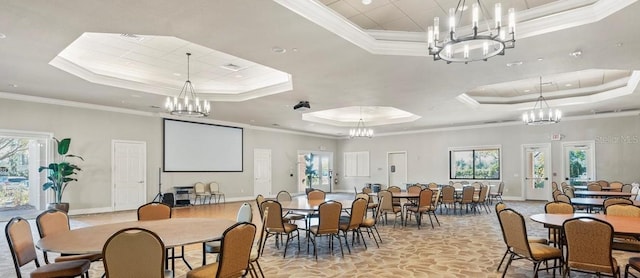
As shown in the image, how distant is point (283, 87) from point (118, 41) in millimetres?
3449

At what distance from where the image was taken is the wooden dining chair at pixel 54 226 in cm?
360

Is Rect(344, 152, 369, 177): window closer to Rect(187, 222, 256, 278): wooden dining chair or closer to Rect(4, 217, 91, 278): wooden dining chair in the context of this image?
Rect(187, 222, 256, 278): wooden dining chair

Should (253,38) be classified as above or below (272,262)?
above

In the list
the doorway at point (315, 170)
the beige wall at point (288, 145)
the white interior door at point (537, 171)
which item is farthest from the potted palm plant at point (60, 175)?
the white interior door at point (537, 171)

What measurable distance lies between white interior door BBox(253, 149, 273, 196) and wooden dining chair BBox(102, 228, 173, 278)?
12.2 metres

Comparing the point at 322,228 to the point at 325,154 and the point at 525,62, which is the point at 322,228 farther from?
the point at 325,154

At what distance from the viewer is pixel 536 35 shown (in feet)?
15.8

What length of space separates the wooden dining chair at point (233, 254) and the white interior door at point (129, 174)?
883 centimetres

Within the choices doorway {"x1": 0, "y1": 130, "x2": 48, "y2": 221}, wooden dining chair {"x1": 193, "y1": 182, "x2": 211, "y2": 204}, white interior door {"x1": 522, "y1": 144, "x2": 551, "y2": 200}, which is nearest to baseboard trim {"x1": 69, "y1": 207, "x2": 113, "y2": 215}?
doorway {"x1": 0, "y1": 130, "x2": 48, "y2": 221}

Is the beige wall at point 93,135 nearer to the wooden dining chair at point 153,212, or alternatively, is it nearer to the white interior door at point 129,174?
the white interior door at point 129,174

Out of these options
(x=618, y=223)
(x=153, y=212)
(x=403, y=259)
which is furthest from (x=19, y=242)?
(x=618, y=223)

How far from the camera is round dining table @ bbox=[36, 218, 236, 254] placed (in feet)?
9.33

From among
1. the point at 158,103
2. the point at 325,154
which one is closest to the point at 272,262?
the point at 158,103

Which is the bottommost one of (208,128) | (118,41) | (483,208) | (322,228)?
(483,208)
